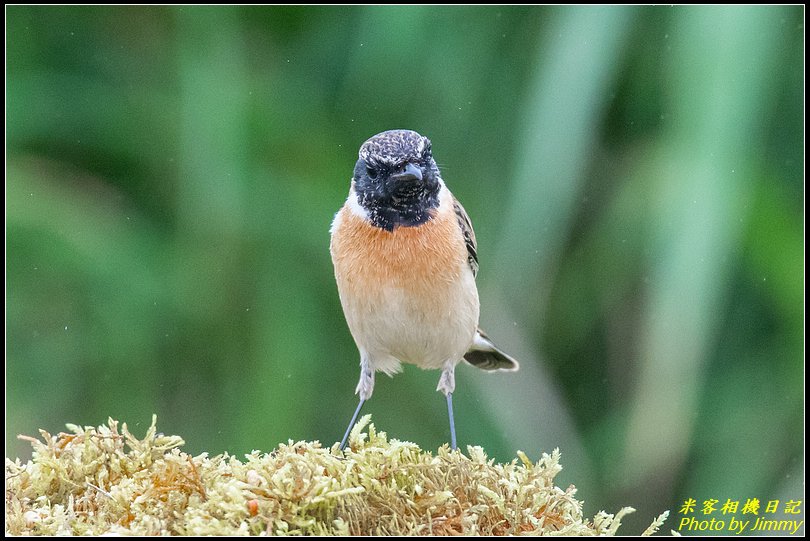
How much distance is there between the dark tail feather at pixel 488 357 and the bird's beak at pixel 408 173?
1465mm

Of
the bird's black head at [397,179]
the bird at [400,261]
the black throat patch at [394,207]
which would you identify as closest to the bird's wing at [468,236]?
the bird at [400,261]

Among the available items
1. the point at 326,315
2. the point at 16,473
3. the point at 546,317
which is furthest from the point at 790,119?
the point at 16,473

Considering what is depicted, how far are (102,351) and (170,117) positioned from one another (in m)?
1.36

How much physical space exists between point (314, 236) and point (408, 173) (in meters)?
1.58

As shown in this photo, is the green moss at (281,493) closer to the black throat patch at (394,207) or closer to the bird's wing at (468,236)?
the black throat patch at (394,207)

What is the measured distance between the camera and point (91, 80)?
529cm

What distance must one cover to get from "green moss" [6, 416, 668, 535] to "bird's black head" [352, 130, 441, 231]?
1.21 meters

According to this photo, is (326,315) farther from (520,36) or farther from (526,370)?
(520,36)

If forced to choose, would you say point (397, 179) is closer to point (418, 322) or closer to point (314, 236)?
point (418, 322)

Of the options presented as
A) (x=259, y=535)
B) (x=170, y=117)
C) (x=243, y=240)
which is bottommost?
(x=259, y=535)

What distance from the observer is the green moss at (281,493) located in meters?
2.55

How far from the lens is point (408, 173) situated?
12.0 feet

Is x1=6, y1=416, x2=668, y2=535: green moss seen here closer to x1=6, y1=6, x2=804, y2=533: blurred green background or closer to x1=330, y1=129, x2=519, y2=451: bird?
x1=330, y1=129, x2=519, y2=451: bird

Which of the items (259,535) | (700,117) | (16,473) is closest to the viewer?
(259,535)
